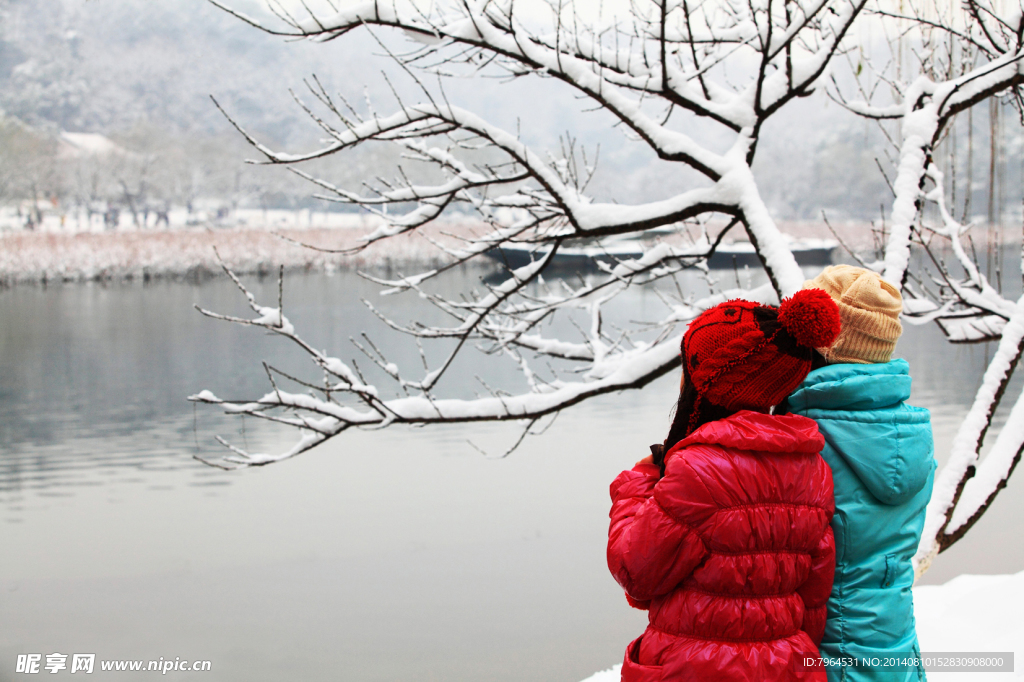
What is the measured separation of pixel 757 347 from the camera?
116 cm

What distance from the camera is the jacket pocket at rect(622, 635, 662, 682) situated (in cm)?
120

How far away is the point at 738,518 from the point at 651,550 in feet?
0.42

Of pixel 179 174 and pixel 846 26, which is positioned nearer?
pixel 846 26

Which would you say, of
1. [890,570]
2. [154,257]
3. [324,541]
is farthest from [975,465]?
[154,257]

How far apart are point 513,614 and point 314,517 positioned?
2.02m

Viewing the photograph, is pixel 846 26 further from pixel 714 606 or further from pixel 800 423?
pixel 714 606

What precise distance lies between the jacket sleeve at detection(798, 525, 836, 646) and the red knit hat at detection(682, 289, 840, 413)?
0.72ft

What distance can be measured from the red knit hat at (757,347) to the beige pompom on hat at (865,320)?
0.53 ft

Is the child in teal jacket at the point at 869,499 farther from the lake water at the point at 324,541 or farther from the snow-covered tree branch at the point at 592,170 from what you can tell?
the lake water at the point at 324,541

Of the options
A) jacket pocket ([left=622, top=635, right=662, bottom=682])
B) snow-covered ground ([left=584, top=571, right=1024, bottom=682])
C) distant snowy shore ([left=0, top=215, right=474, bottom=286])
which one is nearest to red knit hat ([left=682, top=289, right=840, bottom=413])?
jacket pocket ([left=622, top=635, right=662, bottom=682])

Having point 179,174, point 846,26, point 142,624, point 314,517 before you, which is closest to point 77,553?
point 142,624

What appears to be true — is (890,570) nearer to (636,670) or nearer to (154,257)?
(636,670)

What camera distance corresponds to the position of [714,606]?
46.1 inches

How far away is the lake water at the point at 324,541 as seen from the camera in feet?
15.5
